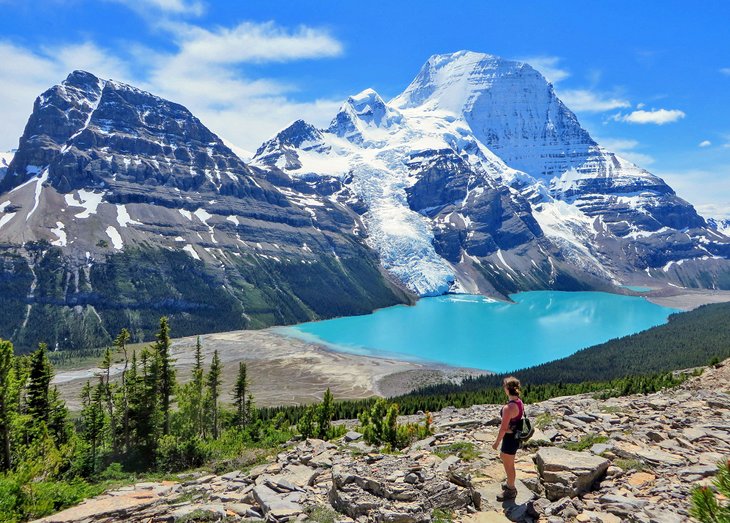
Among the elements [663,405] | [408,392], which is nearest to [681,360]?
[408,392]

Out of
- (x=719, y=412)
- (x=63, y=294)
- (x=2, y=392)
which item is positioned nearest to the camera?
(x=719, y=412)

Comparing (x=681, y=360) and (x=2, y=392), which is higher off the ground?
(x=2, y=392)

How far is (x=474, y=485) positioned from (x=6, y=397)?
98.6 feet

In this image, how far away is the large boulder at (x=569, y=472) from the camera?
501 inches

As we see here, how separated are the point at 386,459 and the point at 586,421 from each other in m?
11.1

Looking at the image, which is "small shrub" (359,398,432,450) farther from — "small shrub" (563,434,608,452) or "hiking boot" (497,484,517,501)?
"hiking boot" (497,484,517,501)

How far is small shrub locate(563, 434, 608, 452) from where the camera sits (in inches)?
643

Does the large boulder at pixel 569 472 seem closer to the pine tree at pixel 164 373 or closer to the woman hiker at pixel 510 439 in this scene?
the woman hiker at pixel 510 439

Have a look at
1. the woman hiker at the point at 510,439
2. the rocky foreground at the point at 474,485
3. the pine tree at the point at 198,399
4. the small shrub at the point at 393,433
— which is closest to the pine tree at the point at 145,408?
the pine tree at the point at 198,399

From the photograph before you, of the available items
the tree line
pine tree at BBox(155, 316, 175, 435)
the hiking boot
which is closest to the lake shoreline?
the tree line

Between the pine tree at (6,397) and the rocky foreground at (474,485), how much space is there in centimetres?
1517

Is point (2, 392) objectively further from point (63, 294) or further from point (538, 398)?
point (63, 294)

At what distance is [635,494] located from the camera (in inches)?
484

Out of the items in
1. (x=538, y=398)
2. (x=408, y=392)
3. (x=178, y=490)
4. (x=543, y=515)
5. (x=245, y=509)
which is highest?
(x=543, y=515)
